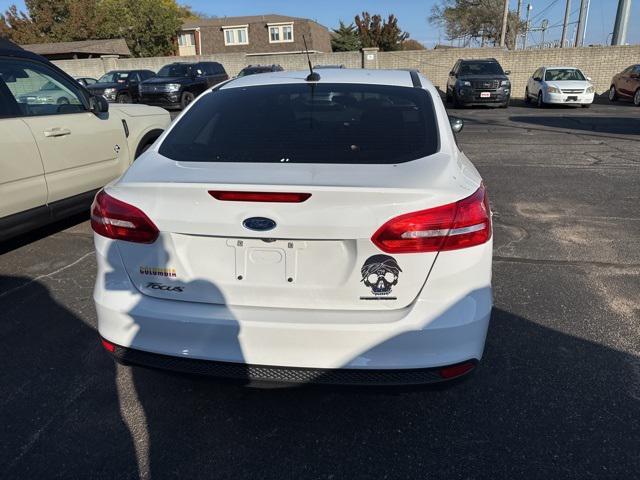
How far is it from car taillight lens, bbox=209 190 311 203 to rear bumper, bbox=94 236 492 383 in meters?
0.46

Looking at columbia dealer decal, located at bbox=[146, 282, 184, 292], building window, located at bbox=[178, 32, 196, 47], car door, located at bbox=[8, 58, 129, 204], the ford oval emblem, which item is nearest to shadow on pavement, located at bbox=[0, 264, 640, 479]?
columbia dealer decal, located at bbox=[146, 282, 184, 292]

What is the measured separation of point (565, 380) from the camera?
2770mm

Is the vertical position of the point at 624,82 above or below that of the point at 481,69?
below

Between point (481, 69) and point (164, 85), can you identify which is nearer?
point (164, 85)

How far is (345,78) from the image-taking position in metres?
3.33

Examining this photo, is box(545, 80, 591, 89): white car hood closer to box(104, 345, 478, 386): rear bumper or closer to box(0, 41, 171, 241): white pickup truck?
box(0, 41, 171, 241): white pickup truck

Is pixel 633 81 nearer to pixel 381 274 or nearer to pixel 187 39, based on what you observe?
pixel 381 274

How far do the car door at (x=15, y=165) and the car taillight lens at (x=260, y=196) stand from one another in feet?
9.96

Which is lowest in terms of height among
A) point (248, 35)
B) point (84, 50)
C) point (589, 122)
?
point (589, 122)

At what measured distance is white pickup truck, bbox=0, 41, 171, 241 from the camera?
4238 mm

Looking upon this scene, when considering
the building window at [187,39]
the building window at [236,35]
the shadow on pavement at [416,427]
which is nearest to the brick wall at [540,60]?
the shadow on pavement at [416,427]

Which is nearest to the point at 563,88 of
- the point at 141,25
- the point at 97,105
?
the point at 97,105

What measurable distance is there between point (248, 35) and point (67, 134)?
56.7 metres

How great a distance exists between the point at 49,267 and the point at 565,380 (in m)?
4.13
